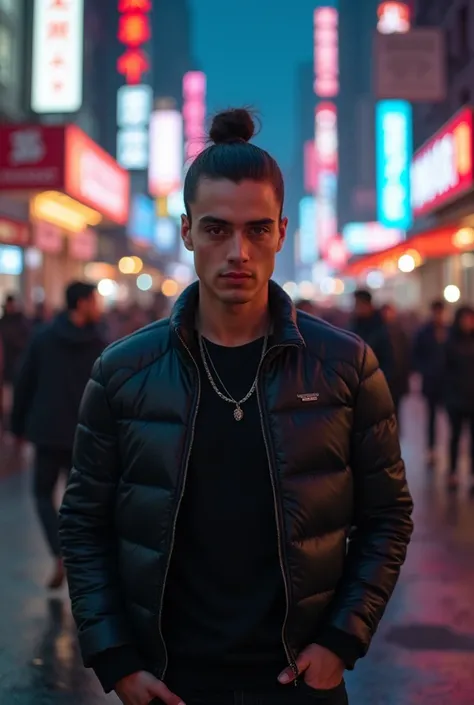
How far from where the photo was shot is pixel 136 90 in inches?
1833

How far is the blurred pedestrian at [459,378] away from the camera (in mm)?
8586

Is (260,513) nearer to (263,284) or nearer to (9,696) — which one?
(263,284)

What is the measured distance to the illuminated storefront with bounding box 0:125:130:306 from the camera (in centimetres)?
1434

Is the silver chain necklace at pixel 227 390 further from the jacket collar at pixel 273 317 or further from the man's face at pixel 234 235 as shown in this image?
the man's face at pixel 234 235

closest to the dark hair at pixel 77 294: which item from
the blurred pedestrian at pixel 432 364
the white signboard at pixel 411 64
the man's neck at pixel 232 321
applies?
the man's neck at pixel 232 321

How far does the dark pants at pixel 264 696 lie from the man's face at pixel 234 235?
36.5 inches

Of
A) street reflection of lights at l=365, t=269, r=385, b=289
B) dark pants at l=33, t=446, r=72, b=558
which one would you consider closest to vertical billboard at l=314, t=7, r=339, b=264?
street reflection of lights at l=365, t=269, r=385, b=289

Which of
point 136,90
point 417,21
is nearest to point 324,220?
point 136,90

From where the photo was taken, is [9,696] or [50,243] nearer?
[9,696]

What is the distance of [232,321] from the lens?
2062mm

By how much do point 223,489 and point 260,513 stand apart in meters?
0.10

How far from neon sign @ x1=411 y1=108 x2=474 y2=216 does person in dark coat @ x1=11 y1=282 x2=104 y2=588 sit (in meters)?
11.8

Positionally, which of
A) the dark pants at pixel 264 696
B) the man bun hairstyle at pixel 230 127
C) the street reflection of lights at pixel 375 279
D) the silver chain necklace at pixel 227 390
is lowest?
the dark pants at pixel 264 696

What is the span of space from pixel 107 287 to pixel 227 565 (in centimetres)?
3814
